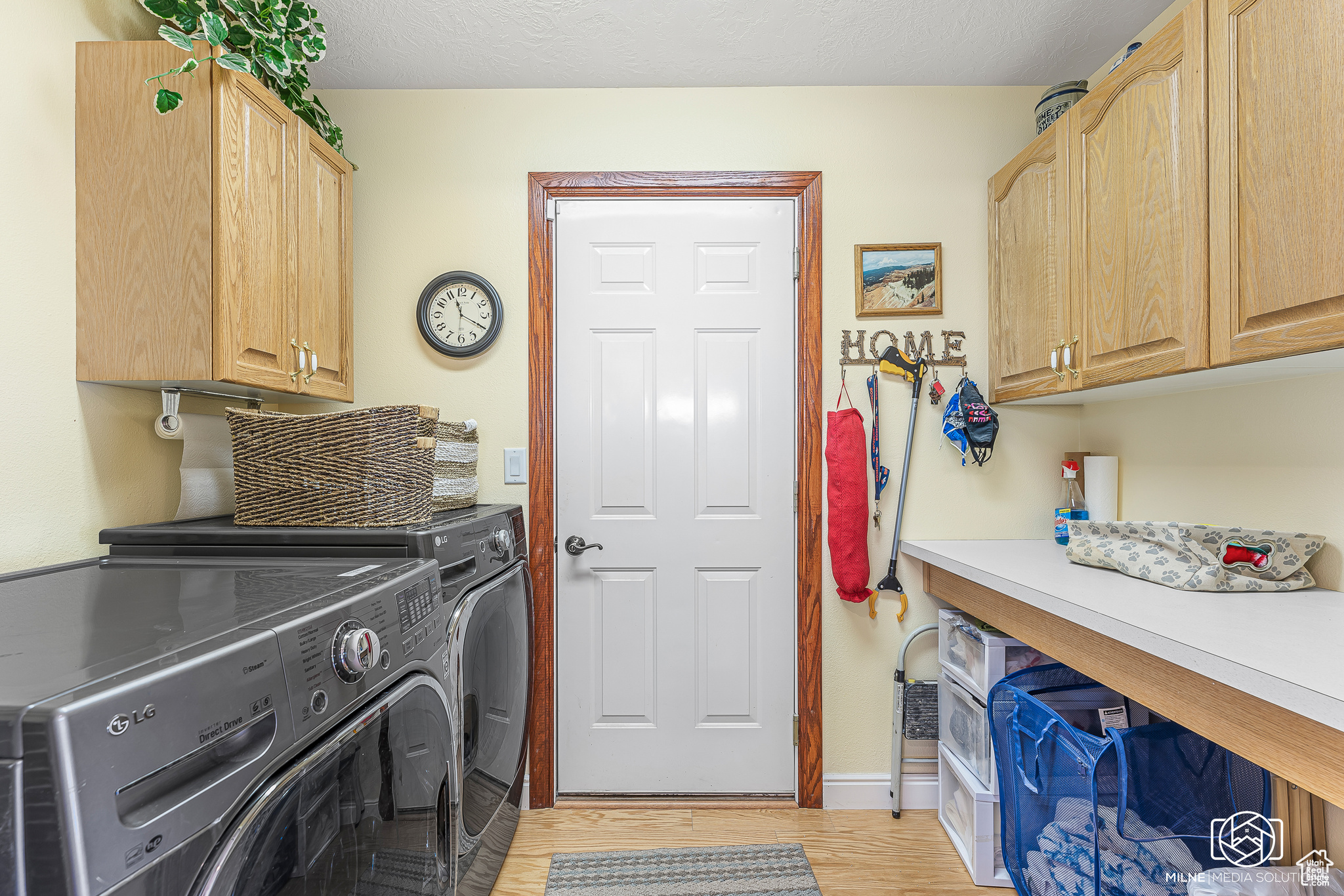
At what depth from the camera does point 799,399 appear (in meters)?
2.11

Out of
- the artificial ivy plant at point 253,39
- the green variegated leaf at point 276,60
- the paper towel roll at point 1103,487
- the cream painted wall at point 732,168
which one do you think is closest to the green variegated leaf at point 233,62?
the artificial ivy plant at point 253,39

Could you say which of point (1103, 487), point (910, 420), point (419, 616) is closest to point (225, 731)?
point (419, 616)

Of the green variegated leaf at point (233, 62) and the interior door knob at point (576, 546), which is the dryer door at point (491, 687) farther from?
the green variegated leaf at point (233, 62)

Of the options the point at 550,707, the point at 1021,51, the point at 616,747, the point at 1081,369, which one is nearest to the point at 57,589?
the point at 550,707

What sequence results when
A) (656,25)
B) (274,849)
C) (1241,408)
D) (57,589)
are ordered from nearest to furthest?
(274,849) → (57,589) → (1241,408) → (656,25)

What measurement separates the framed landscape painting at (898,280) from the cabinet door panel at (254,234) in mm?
1703

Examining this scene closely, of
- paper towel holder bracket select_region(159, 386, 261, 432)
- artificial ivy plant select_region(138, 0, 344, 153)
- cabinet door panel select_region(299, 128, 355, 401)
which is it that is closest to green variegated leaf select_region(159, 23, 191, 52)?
artificial ivy plant select_region(138, 0, 344, 153)

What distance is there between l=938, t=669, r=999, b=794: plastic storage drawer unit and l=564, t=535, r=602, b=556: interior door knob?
1.21 m

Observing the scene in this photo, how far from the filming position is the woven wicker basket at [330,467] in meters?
1.45

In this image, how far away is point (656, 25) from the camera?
5.94ft

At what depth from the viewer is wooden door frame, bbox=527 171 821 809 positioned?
210 cm

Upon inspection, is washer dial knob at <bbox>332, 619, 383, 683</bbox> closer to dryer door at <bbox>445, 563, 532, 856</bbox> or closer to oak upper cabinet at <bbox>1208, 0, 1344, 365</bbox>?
dryer door at <bbox>445, 563, 532, 856</bbox>

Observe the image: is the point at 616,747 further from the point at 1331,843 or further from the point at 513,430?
the point at 1331,843

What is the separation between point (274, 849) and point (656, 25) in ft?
6.75
